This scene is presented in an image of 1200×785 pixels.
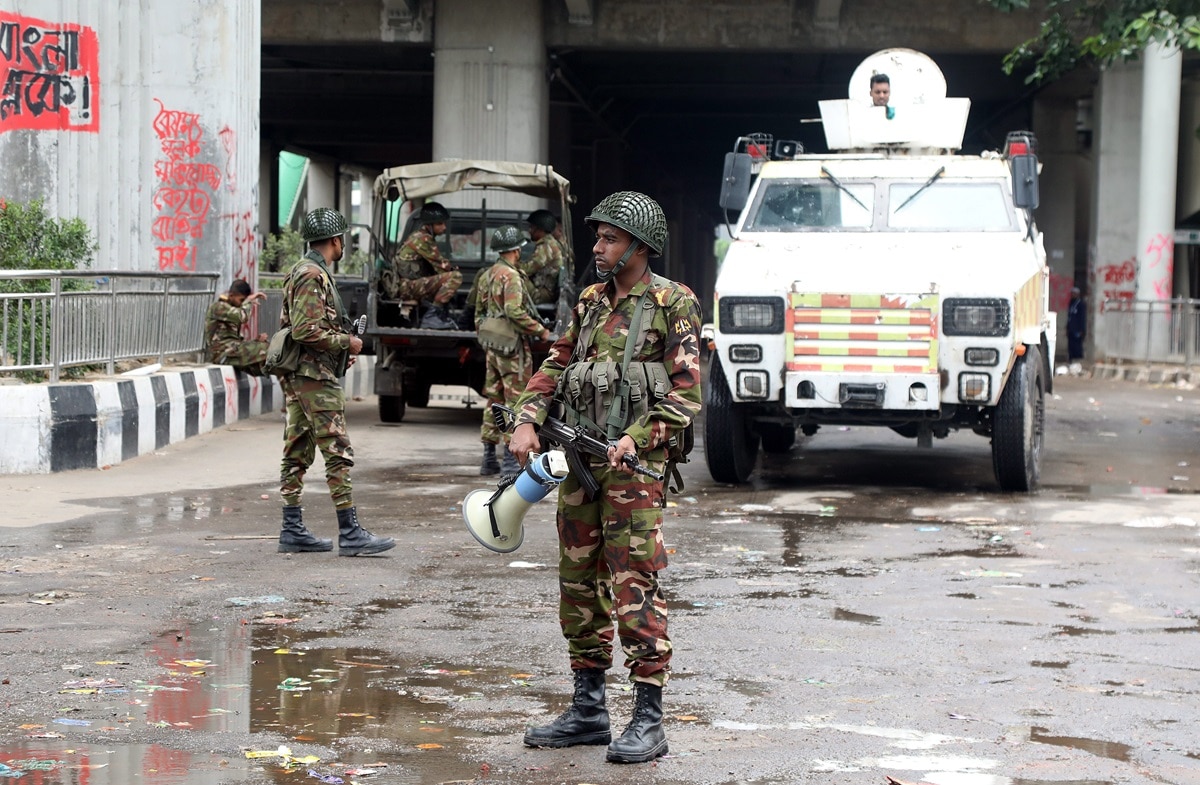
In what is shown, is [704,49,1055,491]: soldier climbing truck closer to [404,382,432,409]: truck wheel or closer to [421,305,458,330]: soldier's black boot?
[421,305,458,330]: soldier's black boot

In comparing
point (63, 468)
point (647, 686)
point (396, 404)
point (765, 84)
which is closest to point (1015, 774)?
point (647, 686)

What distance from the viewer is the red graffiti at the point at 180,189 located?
1479 cm

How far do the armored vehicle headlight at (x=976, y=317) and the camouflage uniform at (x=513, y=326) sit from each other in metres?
2.78

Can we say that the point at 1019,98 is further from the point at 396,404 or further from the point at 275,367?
the point at 275,367

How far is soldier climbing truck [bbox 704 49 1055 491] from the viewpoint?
10109mm

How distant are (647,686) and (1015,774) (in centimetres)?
106

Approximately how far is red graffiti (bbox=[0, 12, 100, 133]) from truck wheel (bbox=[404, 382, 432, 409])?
3.73 m

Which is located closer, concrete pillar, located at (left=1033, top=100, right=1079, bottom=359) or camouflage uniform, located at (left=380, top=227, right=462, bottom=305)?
camouflage uniform, located at (left=380, top=227, right=462, bottom=305)

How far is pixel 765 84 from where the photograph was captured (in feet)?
101

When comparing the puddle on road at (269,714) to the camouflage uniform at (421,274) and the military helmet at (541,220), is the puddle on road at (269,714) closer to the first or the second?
the military helmet at (541,220)

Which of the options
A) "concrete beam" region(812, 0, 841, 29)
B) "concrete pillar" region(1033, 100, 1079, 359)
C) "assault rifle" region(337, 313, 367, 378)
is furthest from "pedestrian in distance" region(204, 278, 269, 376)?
"concrete pillar" region(1033, 100, 1079, 359)

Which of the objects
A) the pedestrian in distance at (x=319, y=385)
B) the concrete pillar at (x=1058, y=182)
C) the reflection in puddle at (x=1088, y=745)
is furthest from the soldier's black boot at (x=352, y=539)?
the concrete pillar at (x=1058, y=182)

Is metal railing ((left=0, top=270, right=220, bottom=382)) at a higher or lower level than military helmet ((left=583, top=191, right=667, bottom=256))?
lower

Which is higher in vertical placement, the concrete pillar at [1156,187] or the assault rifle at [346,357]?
the concrete pillar at [1156,187]
